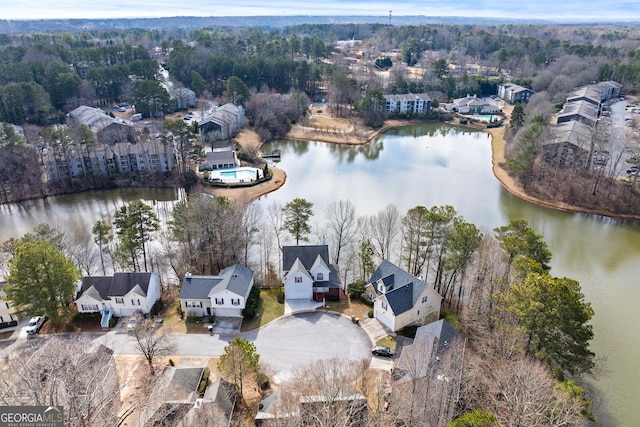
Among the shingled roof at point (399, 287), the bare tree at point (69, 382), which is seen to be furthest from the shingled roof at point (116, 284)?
the shingled roof at point (399, 287)

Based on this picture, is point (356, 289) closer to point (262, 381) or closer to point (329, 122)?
point (262, 381)

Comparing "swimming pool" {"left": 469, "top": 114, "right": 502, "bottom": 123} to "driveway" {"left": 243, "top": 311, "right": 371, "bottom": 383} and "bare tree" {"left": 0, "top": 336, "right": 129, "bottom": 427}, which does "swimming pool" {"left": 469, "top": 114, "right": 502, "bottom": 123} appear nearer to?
"driveway" {"left": 243, "top": 311, "right": 371, "bottom": 383}

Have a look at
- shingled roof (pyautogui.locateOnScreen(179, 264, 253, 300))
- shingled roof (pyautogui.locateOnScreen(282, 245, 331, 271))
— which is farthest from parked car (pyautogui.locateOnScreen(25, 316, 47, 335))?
shingled roof (pyautogui.locateOnScreen(282, 245, 331, 271))

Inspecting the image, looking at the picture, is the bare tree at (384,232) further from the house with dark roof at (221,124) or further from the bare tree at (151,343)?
the house with dark roof at (221,124)

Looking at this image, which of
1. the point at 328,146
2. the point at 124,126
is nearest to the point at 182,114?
the point at 124,126

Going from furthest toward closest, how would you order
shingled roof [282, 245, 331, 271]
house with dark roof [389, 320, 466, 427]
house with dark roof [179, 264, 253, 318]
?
shingled roof [282, 245, 331, 271] < house with dark roof [179, 264, 253, 318] < house with dark roof [389, 320, 466, 427]

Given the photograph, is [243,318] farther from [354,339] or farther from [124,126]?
[124,126]
